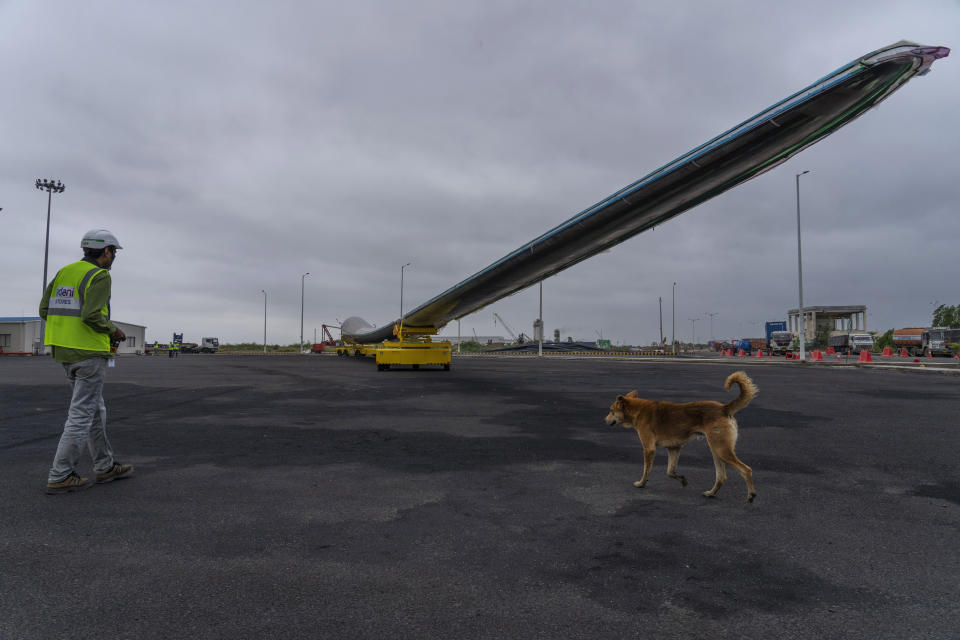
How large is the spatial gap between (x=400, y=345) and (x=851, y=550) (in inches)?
857

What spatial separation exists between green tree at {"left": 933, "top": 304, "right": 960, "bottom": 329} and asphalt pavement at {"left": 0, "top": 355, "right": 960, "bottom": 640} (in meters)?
95.6

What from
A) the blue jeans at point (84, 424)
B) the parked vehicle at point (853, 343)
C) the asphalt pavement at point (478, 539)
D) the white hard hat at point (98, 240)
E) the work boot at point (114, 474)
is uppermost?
the white hard hat at point (98, 240)

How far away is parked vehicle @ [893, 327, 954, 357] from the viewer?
4375cm

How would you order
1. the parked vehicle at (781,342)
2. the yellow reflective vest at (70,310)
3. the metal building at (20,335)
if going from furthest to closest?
the metal building at (20,335)
the parked vehicle at (781,342)
the yellow reflective vest at (70,310)

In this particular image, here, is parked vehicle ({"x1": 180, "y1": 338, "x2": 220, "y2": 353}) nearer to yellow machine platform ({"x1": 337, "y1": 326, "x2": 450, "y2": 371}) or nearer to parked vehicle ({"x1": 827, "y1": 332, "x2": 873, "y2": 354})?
yellow machine platform ({"x1": 337, "y1": 326, "x2": 450, "y2": 371})

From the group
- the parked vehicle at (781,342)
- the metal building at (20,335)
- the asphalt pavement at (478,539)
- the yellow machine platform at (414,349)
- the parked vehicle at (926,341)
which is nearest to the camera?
the asphalt pavement at (478,539)

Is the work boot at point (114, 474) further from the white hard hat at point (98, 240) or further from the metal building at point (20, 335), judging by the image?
the metal building at point (20, 335)

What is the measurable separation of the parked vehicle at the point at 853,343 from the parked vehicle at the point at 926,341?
14.5ft

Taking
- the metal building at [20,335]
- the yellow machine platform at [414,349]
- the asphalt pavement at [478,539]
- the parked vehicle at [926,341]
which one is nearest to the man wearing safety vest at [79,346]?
the asphalt pavement at [478,539]

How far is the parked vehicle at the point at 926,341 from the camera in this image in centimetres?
4375

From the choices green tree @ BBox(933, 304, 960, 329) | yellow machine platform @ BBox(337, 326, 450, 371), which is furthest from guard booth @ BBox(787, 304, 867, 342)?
yellow machine platform @ BBox(337, 326, 450, 371)

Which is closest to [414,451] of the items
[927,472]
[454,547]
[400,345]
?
[454,547]

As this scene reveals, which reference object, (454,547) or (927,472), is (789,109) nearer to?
(927,472)

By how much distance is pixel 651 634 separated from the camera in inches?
100
